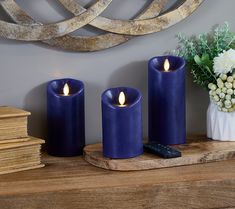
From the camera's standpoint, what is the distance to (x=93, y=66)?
1.32 m

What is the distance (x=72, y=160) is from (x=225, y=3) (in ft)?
1.96

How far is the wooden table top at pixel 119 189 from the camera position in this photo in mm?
991

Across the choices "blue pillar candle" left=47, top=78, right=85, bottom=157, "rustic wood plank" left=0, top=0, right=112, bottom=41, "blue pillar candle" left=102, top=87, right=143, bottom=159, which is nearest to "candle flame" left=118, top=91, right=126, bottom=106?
"blue pillar candle" left=102, top=87, right=143, bottom=159

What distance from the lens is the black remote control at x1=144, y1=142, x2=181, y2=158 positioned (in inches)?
45.5

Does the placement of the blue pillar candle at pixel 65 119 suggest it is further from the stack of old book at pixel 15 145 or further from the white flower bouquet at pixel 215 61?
the white flower bouquet at pixel 215 61

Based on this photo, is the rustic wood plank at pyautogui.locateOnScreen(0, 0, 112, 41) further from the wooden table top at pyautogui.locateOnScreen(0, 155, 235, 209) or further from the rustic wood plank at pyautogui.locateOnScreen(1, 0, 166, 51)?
the wooden table top at pyautogui.locateOnScreen(0, 155, 235, 209)

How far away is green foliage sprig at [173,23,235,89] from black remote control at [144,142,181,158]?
0.24m

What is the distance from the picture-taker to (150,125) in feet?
4.31

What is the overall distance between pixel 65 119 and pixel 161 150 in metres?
0.24

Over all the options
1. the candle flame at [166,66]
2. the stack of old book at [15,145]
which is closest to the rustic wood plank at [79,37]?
the candle flame at [166,66]

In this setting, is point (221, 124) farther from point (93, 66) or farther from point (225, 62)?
point (93, 66)

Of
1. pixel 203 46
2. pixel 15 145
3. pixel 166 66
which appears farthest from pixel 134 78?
pixel 15 145

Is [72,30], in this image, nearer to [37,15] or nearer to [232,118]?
[37,15]

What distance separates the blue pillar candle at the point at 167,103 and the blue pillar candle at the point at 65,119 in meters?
0.18
